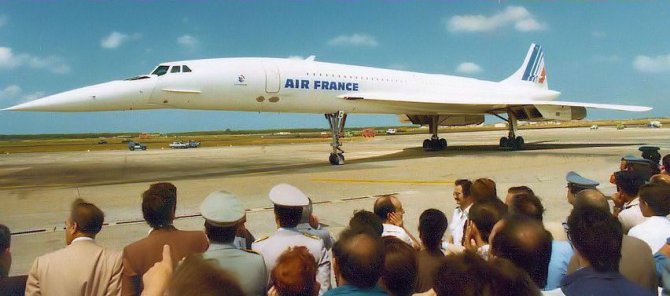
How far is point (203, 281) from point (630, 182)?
4704 mm

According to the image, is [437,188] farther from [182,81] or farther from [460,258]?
[460,258]

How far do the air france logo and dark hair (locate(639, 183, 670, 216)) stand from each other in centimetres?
1379

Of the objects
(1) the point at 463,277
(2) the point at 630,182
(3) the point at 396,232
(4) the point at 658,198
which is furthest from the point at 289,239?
(2) the point at 630,182

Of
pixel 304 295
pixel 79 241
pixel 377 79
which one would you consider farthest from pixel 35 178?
pixel 304 295

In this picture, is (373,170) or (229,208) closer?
(229,208)

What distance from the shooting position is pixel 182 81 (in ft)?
48.2

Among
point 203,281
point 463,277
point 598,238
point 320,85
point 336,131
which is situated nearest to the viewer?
point 203,281

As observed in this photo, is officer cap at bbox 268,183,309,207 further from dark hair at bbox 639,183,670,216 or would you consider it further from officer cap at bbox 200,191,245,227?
dark hair at bbox 639,183,670,216

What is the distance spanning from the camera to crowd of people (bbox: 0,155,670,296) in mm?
1962

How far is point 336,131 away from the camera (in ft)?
63.1

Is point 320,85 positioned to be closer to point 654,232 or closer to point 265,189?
point 265,189

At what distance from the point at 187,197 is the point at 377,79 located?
1144 cm

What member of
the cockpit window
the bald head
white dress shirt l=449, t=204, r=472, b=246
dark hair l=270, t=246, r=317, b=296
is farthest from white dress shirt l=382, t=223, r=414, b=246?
the cockpit window

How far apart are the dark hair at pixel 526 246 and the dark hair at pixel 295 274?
3.52ft
